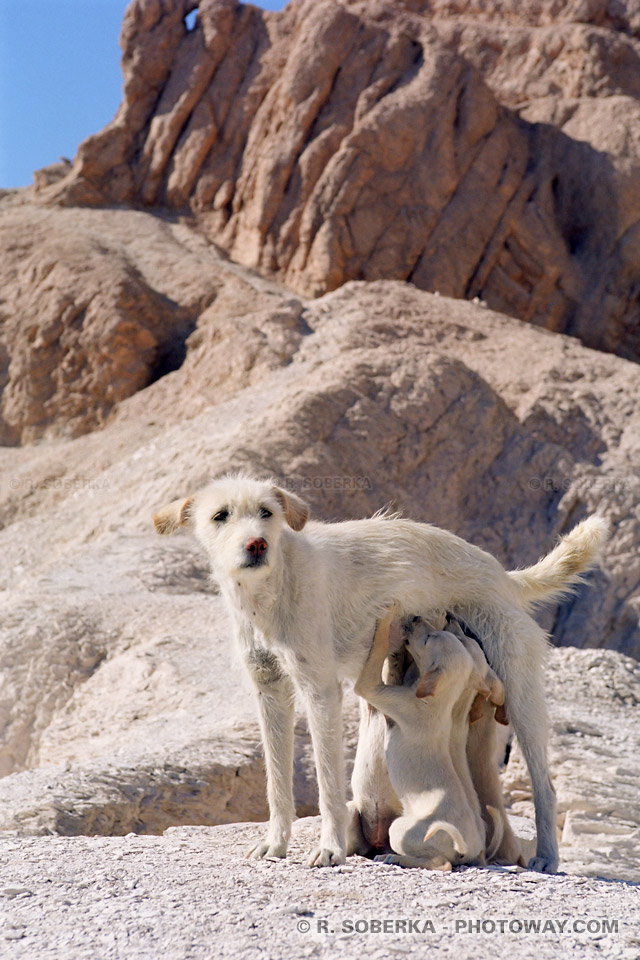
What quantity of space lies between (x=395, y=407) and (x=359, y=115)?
14.8m

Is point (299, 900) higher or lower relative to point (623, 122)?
lower

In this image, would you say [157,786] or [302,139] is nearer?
[157,786]

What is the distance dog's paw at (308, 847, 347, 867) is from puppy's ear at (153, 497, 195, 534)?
1.85m

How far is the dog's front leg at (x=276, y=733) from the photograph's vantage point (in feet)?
16.5

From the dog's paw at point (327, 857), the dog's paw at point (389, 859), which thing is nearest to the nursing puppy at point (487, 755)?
the dog's paw at point (389, 859)

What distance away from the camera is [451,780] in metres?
4.81

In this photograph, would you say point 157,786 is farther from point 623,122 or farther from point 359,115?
point 623,122

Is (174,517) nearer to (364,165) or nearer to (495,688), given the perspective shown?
(495,688)

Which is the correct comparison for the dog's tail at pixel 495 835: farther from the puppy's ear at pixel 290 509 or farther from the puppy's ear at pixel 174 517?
the puppy's ear at pixel 174 517

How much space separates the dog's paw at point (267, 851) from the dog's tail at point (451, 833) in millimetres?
761

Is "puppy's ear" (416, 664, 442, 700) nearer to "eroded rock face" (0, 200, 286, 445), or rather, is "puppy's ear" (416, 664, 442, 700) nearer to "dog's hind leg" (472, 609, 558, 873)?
"dog's hind leg" (472, 609, 558, 873)

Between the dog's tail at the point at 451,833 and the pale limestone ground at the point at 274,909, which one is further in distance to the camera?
the dog's tail at the point at 451,833

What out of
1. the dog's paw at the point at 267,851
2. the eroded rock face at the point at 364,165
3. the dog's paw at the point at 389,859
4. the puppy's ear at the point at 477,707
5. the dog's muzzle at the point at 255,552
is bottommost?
the dog's paw at the point at 267,851

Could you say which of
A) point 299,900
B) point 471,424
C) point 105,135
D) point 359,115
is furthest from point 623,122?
point 299,900
